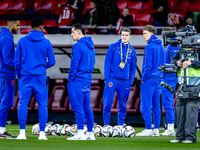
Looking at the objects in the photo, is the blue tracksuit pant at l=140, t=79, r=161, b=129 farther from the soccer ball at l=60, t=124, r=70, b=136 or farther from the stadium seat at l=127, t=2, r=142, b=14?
the stadium seat at l=127, t=2, r=142, b=14

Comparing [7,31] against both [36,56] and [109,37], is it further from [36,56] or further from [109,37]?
[109,37]

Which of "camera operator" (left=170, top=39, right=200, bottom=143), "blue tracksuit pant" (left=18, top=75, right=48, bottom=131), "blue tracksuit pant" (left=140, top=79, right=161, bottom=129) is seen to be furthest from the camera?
"blue tracksuit pant" (left=140, top=79, right=161, bottom=129)

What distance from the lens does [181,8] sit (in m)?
14.9

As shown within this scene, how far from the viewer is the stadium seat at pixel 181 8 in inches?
584

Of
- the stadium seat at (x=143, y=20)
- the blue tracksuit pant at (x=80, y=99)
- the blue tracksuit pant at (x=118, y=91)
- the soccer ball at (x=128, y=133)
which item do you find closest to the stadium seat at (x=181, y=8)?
the stadium seat at (x=143, y=20)

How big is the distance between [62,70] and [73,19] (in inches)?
71.1

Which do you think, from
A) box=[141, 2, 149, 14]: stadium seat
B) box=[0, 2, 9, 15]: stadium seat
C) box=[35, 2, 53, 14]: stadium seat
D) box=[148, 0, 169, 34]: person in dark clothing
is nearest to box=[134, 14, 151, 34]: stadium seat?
box=[148, 0, 169, 34]: person in dark clothing

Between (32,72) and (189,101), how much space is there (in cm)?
253

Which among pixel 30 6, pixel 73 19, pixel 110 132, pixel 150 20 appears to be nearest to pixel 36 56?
pixel 110 132

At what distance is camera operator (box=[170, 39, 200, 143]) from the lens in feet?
20.5

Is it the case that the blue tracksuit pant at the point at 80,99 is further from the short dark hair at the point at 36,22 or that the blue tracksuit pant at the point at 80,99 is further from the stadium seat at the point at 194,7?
the stadium seat at the point at 194,7

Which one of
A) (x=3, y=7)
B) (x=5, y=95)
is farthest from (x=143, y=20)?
(x=5, y=95)

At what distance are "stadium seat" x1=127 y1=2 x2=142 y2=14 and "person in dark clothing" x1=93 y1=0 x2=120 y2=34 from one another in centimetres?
224

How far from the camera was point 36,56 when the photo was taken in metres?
6.24
